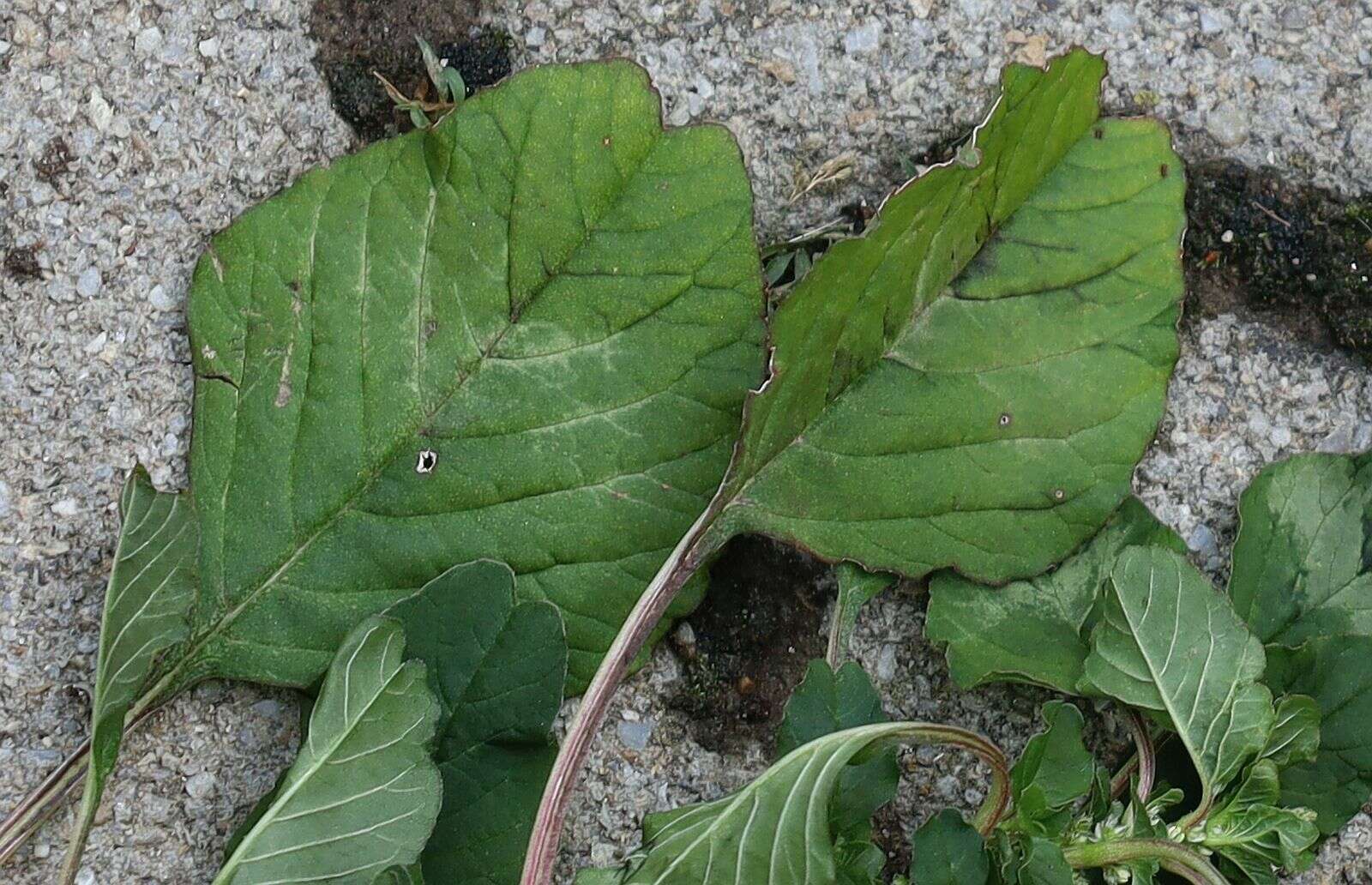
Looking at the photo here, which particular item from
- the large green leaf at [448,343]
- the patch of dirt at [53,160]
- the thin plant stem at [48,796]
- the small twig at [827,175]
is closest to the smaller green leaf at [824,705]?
the large green leaf at [448,343]

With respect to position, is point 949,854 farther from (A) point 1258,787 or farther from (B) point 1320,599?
(B) point 1320,599

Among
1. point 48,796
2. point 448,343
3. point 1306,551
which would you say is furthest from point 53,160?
point 1306,551

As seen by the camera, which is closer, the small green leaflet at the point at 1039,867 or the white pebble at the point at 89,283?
the small green leaflet at the point at 1039,867

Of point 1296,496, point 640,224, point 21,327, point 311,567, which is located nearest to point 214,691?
point 311,567

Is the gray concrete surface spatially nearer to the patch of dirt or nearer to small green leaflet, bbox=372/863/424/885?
the patch of dirt

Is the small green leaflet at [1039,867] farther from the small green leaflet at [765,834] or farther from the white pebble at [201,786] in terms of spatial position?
the white pebble at [201,786]

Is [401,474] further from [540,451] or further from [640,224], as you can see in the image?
[640,224]
